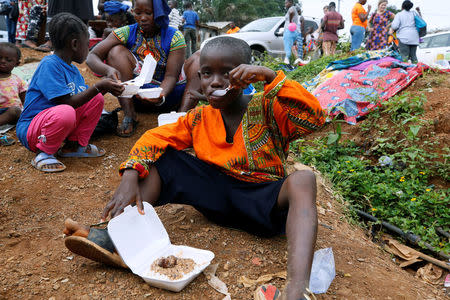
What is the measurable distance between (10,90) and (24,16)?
291 cm

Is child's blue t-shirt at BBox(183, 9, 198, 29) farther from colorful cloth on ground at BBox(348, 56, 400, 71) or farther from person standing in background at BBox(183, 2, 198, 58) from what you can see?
colorful cloth on ground at BBox(348, 56, 400, 71)

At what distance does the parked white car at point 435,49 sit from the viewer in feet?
25.2

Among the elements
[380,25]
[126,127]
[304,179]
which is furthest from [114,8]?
[380,25]

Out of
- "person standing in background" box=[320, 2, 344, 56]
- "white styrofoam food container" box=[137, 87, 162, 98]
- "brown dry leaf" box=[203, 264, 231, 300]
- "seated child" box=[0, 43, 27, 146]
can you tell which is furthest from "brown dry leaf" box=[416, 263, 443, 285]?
"person standing in background" box=[320, 2, 344, 56]

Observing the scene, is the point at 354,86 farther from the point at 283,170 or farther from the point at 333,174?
the point at 283,170

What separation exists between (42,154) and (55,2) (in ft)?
9.49

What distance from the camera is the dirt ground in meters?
1.33

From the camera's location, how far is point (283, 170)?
1650 millimetres


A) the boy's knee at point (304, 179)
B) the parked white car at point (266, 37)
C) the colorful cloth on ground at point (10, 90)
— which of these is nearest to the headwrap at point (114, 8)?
the colorful cloth on ground at point (10, 90)

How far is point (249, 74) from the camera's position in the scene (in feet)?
4.55

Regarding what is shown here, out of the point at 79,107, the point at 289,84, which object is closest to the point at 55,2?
the point at 79,107

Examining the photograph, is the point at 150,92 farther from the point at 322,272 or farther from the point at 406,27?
the point at 406,27

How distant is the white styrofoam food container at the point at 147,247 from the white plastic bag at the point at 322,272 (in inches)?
16.4

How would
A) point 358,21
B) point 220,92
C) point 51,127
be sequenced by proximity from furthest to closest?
point 358,21
point 51,127
point 220,92
